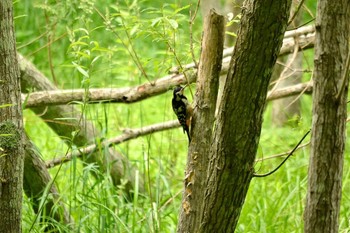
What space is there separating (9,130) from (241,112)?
94 centimetres

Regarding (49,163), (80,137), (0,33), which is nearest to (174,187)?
(80,137)

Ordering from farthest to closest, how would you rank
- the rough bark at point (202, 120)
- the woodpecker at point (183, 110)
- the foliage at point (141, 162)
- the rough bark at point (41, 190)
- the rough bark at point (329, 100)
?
the rough bark at point (41, 190), the foliage at point (141, 162), the woodpecker at point (183, 110), the rough bark at point (202, 120), the rough bark at point (329, 100)

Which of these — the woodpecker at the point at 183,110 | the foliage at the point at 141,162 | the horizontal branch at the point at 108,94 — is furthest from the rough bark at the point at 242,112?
the horizontal branch at the point at 108,94

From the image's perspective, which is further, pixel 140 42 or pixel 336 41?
pixel 140 42

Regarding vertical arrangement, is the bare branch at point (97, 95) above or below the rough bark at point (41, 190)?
above

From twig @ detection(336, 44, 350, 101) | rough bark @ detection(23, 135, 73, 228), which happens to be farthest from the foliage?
twig @ detection(336, 44, 350, 101)

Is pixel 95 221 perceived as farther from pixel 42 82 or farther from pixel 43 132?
pixel 43 132

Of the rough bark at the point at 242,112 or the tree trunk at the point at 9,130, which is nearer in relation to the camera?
the rough bark at the point at 242,112

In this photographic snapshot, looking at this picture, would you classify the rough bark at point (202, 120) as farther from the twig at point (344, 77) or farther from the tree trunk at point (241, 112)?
the twig at point (344, 77)

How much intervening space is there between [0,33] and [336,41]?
4.06ft

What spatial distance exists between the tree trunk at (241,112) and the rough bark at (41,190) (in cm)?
131

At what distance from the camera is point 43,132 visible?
272 inches

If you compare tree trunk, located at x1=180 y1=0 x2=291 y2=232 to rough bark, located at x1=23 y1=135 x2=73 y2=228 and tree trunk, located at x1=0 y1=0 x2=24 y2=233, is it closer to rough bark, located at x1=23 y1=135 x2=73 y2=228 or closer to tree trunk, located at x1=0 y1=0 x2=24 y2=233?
tree trunk, located at x1=0 y1=0 x2=24 y2=233

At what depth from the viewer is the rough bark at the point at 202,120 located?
2744 millimetres
